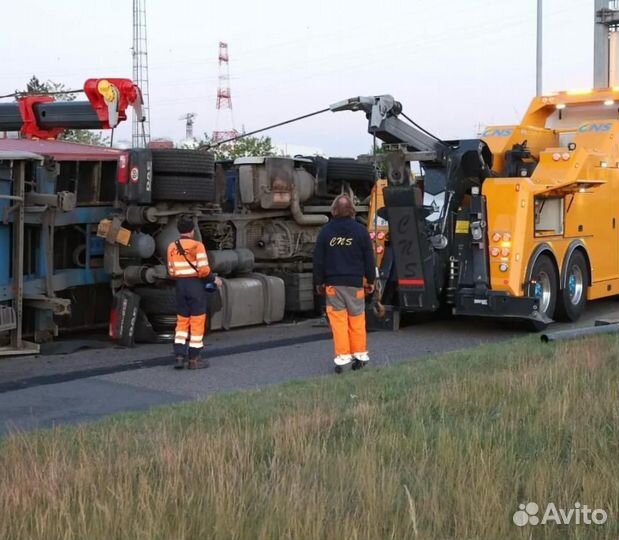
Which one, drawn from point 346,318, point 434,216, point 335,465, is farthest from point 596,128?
point 335,465

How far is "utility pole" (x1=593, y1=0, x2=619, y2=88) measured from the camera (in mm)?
20188

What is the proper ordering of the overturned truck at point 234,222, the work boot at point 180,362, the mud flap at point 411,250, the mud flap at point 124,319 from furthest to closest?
the mud flap at point 411,250, the overturned truck at point 234,222, the mud flap at point 124,319, the work boot at point 180,362

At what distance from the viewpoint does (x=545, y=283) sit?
11.7m

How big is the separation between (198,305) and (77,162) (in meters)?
2.63

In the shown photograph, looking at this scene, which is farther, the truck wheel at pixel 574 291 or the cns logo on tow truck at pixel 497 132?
the cns logo on tow truck at pixel 497 132

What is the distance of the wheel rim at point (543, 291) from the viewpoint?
11492 millimetres

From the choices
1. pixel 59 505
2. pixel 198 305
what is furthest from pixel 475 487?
pixel 198 305

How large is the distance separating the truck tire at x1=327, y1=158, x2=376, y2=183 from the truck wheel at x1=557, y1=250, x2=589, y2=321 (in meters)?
3.07

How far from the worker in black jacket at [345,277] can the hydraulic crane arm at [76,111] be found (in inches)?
167

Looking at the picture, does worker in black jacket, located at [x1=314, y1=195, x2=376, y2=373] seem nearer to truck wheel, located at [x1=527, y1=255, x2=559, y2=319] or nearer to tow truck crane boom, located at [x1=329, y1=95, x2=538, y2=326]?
tow truck crane boom, located at [x1=329, y1=95, x2=538, y2=326]

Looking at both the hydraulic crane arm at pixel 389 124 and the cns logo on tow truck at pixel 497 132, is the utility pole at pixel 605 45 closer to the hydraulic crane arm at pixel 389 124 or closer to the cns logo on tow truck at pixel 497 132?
→ the cns logo on tow truck at pixel 497 132

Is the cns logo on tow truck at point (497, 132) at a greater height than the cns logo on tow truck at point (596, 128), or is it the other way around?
the cns logo on tow truck at point (596, 128)

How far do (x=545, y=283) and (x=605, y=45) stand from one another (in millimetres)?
10507

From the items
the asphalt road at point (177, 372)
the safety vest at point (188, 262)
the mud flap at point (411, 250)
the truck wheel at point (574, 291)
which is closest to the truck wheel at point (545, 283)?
the truck wheel at point (574, 291)
